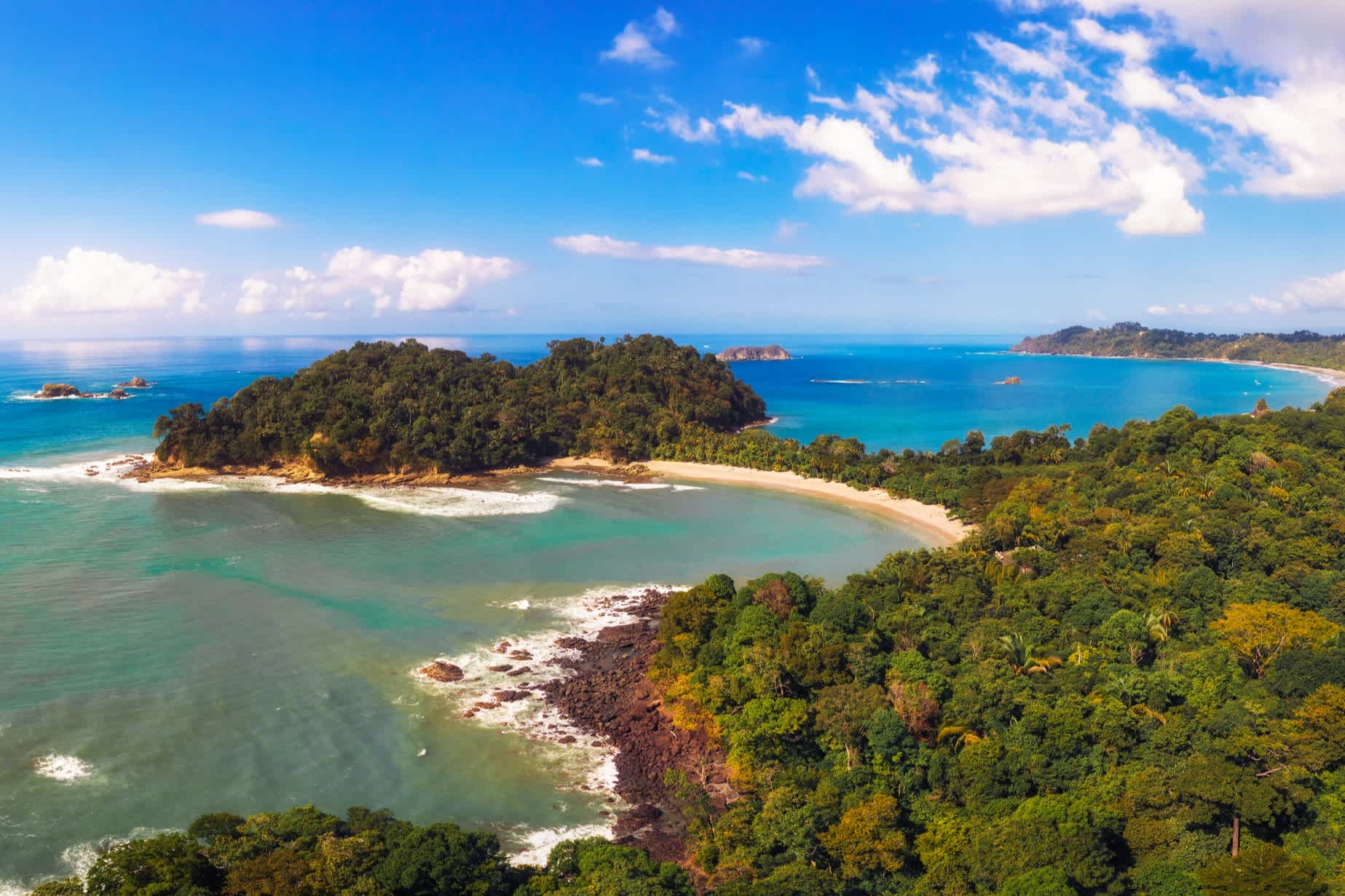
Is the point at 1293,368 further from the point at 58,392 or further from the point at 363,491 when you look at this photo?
the point at 58,392

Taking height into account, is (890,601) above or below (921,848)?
above

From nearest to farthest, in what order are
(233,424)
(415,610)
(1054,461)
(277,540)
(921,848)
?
(921,848), (415,610), (277,540), (1054,461), (233,424)

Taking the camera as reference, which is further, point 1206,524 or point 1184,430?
point 1184,430

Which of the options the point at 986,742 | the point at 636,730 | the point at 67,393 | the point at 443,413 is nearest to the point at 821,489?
the point at 443,413

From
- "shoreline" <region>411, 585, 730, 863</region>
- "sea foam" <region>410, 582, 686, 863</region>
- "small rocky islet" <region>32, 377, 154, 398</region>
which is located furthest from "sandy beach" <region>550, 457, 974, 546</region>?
"small rocky islet" <region>32, 377, 154, 398</region>

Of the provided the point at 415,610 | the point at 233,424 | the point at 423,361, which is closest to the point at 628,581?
the point at 415,610

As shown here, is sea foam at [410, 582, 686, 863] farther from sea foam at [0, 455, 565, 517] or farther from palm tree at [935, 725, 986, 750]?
sea foam at [0, 455, 565, 517]

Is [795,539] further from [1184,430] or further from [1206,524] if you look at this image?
[1184,430]

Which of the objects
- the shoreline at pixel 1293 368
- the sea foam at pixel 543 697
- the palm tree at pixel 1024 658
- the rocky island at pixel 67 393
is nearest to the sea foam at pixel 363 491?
the sea foam at pixel 543 697
